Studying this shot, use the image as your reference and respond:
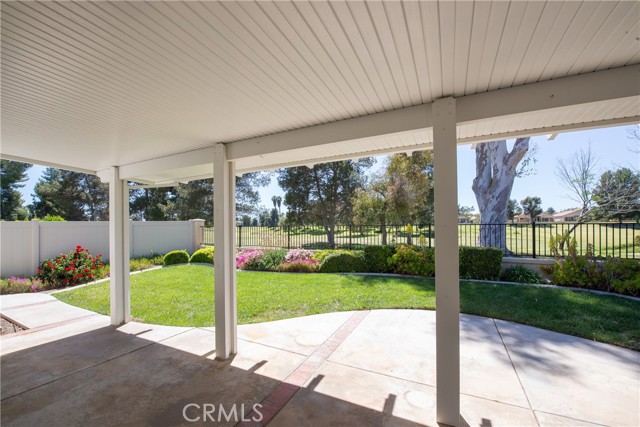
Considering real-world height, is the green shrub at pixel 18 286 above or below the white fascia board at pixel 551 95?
below

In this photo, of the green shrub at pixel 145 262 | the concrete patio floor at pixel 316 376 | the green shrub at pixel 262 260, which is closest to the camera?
the concrete patio floor at pixel 316 376

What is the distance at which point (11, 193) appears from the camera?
64.3 ft

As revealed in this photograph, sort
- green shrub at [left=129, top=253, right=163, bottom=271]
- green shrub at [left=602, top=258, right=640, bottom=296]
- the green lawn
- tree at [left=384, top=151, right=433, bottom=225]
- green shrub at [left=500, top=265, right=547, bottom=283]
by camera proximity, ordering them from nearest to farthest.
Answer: the green lawn → green shrub at [left=602, top=258, right=640, bottom=296] → green shrub at [left=500, top=265, right=547, bottom=283] → green shrub at [left=129, top=253, right=163, bottom=271] → tree at [left=384, top=151, right=433, bottom=225]

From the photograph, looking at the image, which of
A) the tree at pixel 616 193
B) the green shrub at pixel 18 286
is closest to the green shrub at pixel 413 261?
the tree at pixel 616 193

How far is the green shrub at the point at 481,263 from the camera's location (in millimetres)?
6785

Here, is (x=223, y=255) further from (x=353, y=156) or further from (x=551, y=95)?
(x=551, y=95)

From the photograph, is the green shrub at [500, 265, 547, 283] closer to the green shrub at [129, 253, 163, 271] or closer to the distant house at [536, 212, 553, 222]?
the green shrub at [129, 253, 163, 271]

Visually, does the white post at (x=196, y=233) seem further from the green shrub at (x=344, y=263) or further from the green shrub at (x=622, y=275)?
the green shrub at (x=622, y=275)

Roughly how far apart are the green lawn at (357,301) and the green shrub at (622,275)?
376mm

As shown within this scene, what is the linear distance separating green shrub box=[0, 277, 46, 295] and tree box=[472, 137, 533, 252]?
1253 cm

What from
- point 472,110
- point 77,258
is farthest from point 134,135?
point 77,258

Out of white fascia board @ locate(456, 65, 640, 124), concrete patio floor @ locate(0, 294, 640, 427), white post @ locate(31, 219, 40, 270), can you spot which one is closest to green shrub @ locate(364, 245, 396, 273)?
concrete patio floor @ locate(0, 294, 640, 427)

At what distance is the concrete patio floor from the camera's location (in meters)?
2.50

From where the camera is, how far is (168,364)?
3414 millimetres
